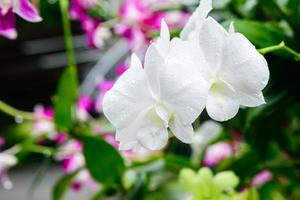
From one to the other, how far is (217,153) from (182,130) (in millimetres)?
498

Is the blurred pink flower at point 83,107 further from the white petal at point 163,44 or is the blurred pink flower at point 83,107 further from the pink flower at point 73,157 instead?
the white petal at point 163,44

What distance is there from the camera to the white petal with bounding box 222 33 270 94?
0.27 metres

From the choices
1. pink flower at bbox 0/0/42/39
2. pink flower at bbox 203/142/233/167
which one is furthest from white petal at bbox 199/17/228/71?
pink flower at bbox 203/142/233/167

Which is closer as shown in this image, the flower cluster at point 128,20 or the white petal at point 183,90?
the white petal at point 183,90

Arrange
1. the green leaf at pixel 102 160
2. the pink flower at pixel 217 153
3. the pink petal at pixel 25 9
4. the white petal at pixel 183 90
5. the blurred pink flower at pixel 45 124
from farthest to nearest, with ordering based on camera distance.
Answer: the pink flower at pixel 217 153 < the blurred pink flower at pixel 45 124 < the green leaf at pixel 102 160 < the pink petal at pixel 25 9 < the white petal at pixel 183 90

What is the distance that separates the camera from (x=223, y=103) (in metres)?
0.28

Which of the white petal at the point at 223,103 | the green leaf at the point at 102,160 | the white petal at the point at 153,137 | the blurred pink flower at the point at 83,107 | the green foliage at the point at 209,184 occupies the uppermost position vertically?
the white petal at the point at 223,103

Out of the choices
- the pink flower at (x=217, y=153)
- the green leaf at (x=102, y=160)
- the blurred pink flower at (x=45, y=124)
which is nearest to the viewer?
the green leaf at (x=102, y=160)

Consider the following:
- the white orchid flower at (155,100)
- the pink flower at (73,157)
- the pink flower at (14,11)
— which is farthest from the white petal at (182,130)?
the pink flower at (73,157)

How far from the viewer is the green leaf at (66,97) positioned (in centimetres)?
57

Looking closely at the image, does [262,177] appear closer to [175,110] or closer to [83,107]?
[83,107]

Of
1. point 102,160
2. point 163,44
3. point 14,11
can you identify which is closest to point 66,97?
point 102,160

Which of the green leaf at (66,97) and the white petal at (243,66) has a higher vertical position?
the white petal at (243,66)

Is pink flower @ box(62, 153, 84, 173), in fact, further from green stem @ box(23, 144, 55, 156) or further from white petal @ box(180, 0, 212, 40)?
white petal @ box(180, 0, 212, 40)
